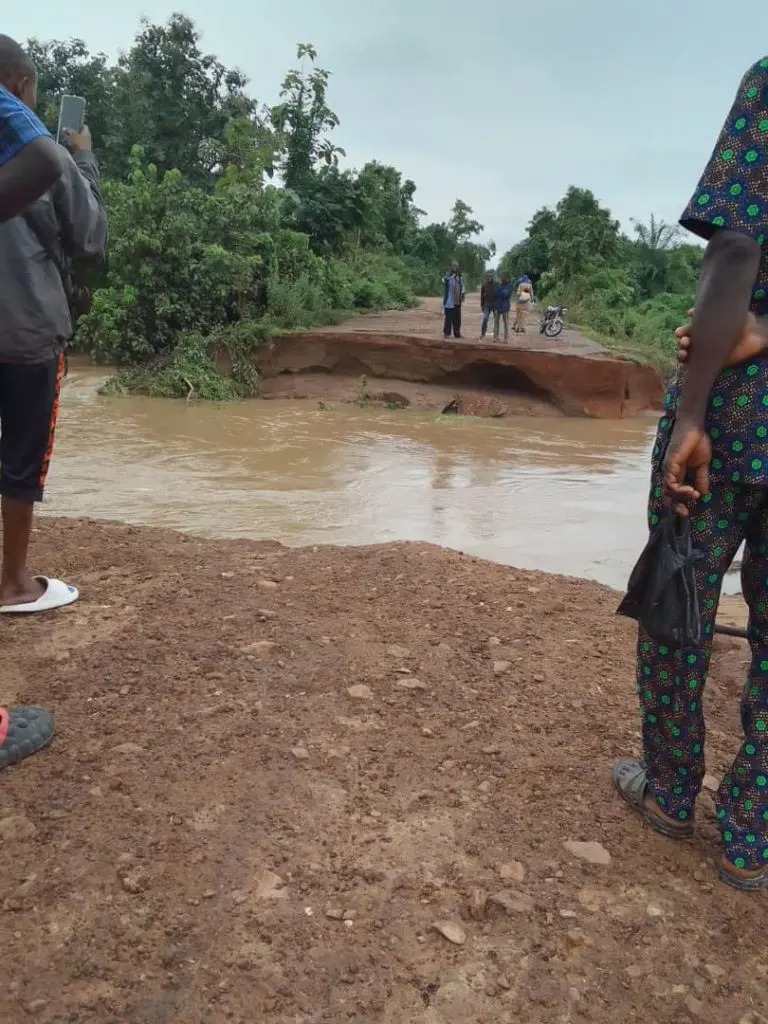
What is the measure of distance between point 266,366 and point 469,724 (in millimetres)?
12109

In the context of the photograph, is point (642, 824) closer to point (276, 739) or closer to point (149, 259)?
point (276, 739)

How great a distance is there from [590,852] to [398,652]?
3.30 ft

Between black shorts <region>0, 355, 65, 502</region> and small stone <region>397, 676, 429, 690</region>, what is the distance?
1.37 meters

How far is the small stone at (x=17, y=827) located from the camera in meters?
1.80

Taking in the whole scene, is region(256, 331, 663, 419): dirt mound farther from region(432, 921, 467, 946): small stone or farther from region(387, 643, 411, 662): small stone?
region(432, 921, 467, 946): small stone

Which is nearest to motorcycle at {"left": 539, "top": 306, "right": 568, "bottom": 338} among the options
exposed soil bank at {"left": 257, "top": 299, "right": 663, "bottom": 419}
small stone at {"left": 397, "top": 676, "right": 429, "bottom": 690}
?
exposed soil bank at {"left": 257, "top": 299, "right": 663, "bottom": 419}

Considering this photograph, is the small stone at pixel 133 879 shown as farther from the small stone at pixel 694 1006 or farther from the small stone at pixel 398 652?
the small stone at pixel 398 652

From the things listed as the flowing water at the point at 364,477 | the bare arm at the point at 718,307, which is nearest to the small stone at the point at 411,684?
the bare arm at the point at 718,307

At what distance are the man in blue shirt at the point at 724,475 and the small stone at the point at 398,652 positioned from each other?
942mm

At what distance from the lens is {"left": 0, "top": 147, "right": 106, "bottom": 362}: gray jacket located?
103 inches

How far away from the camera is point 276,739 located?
7.23ft

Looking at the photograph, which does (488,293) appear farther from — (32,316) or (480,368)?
(32,316)

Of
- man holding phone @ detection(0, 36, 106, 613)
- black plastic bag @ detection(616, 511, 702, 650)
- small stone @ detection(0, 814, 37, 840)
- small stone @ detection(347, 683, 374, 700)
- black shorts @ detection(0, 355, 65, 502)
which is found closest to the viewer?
black plastic bag @ detection(616, 511, 702, 650)

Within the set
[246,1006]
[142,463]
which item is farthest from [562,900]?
[142,463]
